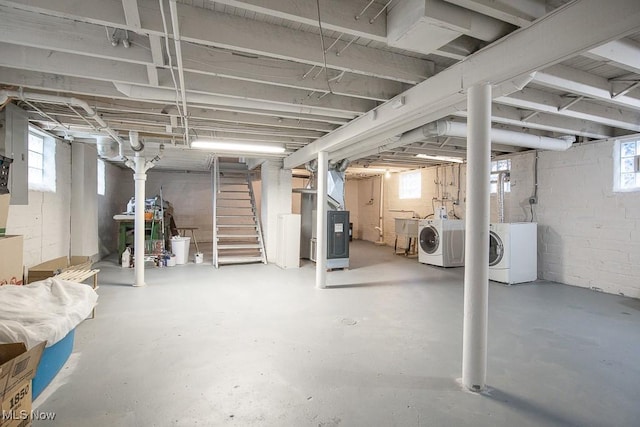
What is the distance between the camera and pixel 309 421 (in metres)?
1.81

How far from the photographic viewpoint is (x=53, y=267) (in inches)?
159

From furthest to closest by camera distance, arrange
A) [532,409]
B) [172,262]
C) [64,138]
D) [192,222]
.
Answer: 1. [192,222]
2. [172,262]
3. [64,138]
4. [532,409]

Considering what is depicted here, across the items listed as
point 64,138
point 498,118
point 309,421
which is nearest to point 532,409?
point 309,421

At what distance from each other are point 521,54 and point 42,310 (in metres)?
3.45

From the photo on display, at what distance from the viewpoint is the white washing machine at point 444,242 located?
6.41 m

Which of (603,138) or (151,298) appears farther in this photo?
(603,138)

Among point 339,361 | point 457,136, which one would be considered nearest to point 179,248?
point 339,361

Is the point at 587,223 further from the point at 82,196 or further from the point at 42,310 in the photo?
the point at 82,196

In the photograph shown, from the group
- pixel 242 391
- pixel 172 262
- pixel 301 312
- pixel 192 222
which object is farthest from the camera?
pixel 192 222

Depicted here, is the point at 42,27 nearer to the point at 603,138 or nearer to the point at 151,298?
the point at 151,298

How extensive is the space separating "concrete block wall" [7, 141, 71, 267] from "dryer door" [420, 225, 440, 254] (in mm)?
6542

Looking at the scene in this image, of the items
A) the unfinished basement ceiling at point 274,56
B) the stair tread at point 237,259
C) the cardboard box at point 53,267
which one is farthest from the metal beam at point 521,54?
the stair tread at point 237,259

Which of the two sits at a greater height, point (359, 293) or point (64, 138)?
point (64, 138)

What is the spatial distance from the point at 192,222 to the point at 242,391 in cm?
856
